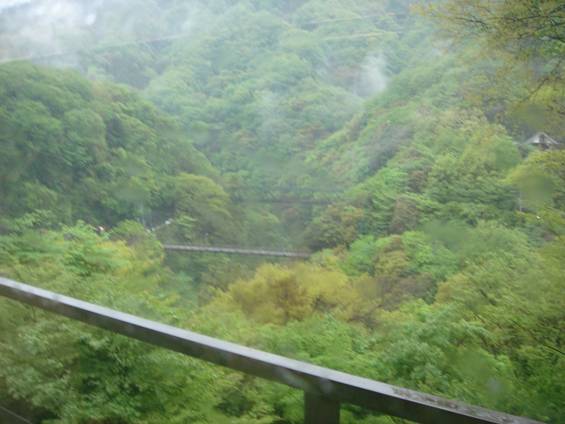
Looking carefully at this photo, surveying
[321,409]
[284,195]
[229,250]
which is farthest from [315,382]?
[284,195]

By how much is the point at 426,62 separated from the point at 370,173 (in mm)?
1860

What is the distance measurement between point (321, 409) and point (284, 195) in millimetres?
7956

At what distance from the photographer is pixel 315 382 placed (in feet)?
5.07

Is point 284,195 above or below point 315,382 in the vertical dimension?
above

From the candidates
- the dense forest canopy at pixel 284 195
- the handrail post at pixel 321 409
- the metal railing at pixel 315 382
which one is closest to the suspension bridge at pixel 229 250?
the dense forest canopy at pixel 284 195

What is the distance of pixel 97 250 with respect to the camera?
199 inches

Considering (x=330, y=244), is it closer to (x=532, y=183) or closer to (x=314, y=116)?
(x=532, y=183)

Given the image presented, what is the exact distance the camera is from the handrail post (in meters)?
1.59

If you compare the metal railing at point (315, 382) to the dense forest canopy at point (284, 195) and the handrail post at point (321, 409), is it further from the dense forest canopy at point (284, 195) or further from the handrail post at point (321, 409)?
the dense forest canopy at point (284, 195)

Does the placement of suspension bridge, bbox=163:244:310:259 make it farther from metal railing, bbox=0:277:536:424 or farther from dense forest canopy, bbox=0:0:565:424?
metal railing, bbox=0:277:536:424

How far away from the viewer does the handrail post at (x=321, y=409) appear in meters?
1.59

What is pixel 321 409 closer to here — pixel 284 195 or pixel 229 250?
pixel 229 250

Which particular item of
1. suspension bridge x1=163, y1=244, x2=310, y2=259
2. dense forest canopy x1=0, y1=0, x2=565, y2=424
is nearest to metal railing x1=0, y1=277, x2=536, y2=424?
dense forest canopy x1=0, y1=0, x2=565, y2=424

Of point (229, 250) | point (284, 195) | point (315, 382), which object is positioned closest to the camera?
point (315, 382)
